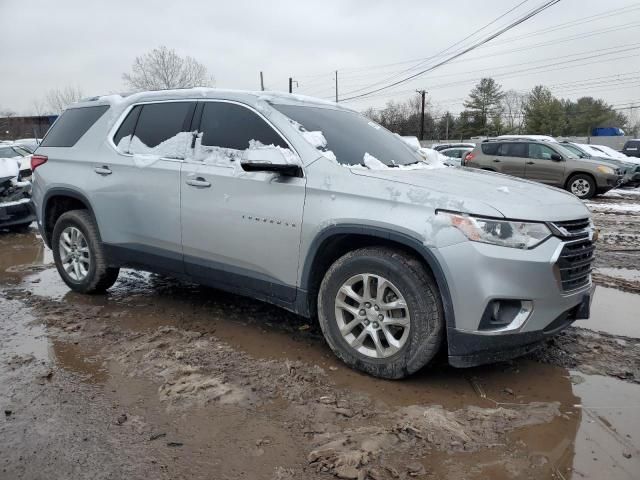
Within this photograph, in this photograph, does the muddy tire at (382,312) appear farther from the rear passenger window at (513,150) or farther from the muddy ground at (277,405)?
the rear passenger window at (513,150)

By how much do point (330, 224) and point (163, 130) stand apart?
1.92 metres

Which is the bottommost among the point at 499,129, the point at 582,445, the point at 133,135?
the point at 582,445

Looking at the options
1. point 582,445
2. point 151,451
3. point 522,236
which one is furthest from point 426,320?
point 151,451

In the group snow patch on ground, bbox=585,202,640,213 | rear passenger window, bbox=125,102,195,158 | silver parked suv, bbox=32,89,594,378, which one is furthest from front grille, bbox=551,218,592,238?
snow patch on ground, bbox=585,202,640,213

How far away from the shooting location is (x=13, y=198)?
27.2 ft

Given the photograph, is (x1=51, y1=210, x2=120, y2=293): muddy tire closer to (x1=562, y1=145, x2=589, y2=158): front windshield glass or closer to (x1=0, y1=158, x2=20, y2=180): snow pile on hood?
(x1=0, y1=158, x2=20, y2=180): snow pile on hood

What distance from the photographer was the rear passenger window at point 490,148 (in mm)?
15477

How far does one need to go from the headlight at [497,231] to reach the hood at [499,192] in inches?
2.3

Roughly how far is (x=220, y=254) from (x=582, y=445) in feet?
8.57

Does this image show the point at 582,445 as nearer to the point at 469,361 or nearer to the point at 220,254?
the point at 469,361

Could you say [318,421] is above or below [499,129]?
below

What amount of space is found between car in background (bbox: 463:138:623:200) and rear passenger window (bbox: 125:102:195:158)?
40.5 ft

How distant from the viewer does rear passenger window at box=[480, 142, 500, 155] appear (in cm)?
1548

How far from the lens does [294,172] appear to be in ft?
11.2
